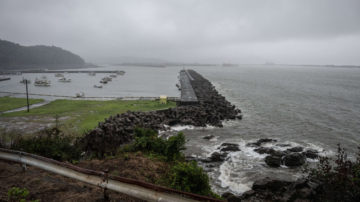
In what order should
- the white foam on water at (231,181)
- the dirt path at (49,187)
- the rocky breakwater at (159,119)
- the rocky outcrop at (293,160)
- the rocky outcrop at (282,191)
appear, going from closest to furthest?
the dirt path at (49,187), the rocky outcrop at (282,191), the white foam on water at (231,181), the rocky outcrop at (293,160), the rocky breakwater at (159,119)

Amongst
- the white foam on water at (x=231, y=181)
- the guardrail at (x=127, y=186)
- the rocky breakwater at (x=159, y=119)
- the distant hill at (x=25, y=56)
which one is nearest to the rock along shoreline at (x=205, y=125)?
the rocky breakwater at (x=159, y=119)

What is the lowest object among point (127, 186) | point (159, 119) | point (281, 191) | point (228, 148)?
point (228, 148)

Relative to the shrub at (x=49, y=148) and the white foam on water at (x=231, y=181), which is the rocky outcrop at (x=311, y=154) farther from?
the shrub at (x=49, y=148)

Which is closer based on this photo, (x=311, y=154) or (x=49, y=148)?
(x=49, y=148)

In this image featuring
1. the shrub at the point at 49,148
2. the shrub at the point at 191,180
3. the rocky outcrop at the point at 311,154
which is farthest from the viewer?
the rocky outcrop at the point at 311,154

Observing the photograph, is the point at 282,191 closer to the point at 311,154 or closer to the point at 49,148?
the point at 311,154

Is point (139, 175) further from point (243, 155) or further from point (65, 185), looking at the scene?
point (243, 155)

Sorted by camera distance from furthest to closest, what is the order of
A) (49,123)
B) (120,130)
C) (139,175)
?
(49,123), (120,130), (139,175)

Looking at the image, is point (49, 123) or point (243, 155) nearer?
point (243, 155)

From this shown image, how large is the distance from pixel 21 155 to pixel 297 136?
18.2 metres

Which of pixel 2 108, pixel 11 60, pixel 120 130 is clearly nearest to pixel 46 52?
pixel 11 60

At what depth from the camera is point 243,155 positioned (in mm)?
13102

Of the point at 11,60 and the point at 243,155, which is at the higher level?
the point at 11,60

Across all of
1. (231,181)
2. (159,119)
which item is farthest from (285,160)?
(159,119)
